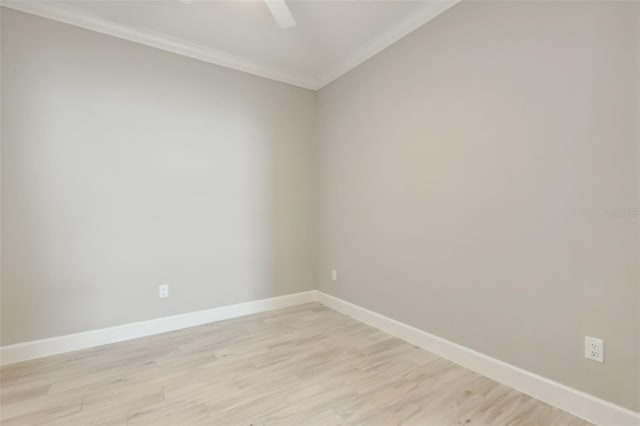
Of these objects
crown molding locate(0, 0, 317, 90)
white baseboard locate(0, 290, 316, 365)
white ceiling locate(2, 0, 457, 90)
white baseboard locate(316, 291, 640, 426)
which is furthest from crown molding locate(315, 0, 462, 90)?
white baseboard locate(0, 290, 316, 365)

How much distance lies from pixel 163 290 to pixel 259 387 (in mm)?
1450

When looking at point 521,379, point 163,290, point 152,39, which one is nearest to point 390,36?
point 152,39

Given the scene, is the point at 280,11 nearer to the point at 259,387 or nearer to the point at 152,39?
the point at 152,39

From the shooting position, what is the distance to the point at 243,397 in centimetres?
176

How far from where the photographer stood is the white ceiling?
2.28 m

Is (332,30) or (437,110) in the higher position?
(332,30)

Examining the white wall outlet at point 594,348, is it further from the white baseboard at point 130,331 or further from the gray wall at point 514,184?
the white baseboard at point 130,331

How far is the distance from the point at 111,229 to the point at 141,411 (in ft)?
5.03

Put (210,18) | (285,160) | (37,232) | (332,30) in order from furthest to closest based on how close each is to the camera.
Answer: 1. (285,160)
2. (332,30)
3. (210,18)
4. (37,232)

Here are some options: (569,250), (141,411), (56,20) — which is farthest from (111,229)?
(569,250)

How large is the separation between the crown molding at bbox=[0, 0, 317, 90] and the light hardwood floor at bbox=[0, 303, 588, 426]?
265 centimetres

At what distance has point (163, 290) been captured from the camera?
275cm

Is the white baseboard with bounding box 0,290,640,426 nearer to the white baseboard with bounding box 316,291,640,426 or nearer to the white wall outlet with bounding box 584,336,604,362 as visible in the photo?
the white baseboard with bounding box 316,291,640,426

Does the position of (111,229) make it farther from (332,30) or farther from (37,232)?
(332,30)
